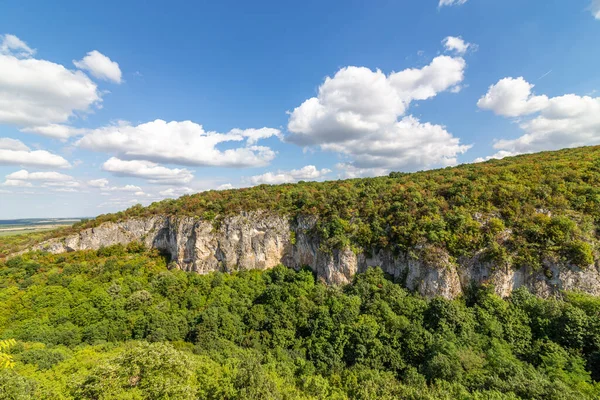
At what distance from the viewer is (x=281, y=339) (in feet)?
98.3

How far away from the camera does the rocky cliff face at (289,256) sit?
28359 mm

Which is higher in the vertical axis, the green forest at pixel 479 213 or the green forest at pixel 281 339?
the green forest at pixel 479 213

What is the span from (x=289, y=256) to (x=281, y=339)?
16675 mm

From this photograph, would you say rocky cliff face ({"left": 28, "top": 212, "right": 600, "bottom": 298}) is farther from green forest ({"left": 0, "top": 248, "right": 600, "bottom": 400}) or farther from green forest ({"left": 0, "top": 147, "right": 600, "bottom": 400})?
green forest ({"left": 0, "top": 248, "right": 600, "bottom": 400})

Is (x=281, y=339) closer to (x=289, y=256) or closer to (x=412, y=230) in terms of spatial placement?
(x=289, y=256)

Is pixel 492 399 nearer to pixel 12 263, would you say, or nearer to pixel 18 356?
pixel 18 356

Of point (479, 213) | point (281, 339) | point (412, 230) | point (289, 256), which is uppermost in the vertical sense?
point (479, 213)

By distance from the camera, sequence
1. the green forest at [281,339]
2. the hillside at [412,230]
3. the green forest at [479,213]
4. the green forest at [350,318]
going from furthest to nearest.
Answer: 1. the hillside at [412,230]
2. the green forest at [479,213]
3. the green forest at [350,318]
4. the green forest at [281,339]

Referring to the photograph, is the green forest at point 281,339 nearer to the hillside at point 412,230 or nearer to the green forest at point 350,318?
Result: the green forest at point 350,318

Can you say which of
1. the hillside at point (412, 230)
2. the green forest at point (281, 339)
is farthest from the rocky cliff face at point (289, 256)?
the green forest at point (281, 339)

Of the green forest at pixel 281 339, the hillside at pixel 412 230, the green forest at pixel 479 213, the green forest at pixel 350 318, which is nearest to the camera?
the green forest at pixel 281 339

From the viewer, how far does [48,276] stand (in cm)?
4247

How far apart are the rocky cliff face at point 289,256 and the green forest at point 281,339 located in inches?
69.8

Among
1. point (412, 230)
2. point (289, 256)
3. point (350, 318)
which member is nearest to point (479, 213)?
point (412, 230)
